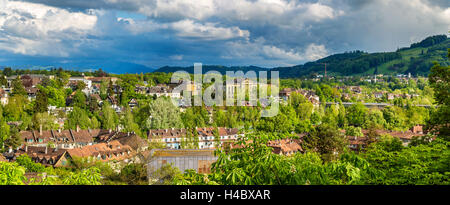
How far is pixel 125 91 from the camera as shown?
48.1 meters

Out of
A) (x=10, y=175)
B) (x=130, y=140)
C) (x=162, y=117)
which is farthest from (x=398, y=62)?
(x=10, y=175)

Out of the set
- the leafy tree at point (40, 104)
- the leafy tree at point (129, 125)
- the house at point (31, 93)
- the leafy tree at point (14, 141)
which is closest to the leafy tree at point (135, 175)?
the leafy tree at point (14, 141)

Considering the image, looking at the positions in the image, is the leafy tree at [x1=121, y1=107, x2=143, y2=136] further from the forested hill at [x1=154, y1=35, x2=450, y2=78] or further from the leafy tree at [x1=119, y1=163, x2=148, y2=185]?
the forested hill at [x1=154, y1=35, x2=450, y2=78]

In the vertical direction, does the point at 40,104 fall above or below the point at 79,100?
below

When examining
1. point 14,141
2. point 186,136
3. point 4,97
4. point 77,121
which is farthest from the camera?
point 4,97

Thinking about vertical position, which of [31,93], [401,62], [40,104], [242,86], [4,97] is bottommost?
[40,104]

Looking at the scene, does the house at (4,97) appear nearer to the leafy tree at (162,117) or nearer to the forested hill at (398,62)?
the leafy tree at (162,117)

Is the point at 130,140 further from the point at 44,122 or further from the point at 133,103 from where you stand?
the point at 133,103

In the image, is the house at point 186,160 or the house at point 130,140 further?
the house at point 130,140

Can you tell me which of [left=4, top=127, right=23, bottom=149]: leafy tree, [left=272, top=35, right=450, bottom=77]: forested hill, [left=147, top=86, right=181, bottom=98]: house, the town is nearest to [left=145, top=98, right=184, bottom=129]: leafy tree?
the town

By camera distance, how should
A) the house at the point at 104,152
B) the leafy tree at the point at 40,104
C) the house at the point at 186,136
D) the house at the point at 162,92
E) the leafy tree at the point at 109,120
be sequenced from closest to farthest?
the house at the point at 104,152, the house at the point at 186,136, the leafy tree at the point at 109,120, the leafy tree at the point at 40,104, the house at the point at 162,92

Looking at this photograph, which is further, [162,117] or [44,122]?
[162,117]

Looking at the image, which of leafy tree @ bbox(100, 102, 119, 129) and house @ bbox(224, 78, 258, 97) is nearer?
leafy tree @ bbox(100, 102, 119, 129)

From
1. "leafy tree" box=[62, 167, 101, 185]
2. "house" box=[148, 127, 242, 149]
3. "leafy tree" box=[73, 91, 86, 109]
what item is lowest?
"house" box=[148, 127, 242, 149]
